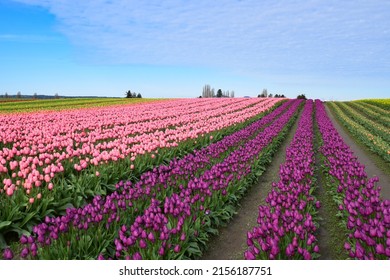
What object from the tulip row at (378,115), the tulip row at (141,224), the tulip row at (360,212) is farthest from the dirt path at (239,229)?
the tulip row at (378,115)

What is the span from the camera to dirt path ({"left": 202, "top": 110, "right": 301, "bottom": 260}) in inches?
237

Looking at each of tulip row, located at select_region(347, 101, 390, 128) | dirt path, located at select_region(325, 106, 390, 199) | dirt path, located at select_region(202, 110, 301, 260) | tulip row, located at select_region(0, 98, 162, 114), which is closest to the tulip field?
dirt path, located at select_region(202, 110, 301, 260)

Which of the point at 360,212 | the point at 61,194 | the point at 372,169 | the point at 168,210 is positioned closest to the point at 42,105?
the point at 61,194

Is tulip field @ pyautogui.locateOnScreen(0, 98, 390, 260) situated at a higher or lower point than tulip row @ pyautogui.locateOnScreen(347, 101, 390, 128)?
lower

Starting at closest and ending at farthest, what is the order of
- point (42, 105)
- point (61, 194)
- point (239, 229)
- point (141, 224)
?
point (141, 224)
point (239, 229)
point (61, 194)
point (42, 105)

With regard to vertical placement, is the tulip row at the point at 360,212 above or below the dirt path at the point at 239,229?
above

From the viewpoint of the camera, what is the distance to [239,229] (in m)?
7.05

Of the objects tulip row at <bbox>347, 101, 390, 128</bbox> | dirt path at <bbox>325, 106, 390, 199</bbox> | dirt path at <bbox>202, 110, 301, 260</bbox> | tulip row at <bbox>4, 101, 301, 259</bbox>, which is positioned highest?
tulip row at <bbox>347, 101, 390, 128</bbox>

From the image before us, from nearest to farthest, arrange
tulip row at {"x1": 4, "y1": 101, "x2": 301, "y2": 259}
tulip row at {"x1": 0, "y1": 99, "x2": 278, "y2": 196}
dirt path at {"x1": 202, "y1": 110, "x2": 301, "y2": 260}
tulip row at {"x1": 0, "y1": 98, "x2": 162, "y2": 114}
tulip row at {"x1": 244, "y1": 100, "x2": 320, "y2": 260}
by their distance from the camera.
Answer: tulip row at {"x1": 244, "y1": 100, "x2": 320, "y2": 260}
tulip row at {"x1": 4, "y1": 101, "x2": 301, "y2": 259}
dirt path at {"x1": 202, "y1": 110, "x2": 301, "y2": 260}
tulip row at {"x1": 0, "y1": 99, "x2": 278, "y2": 196}
tulip row at {"x1": 0, "y1": 98, "x2": 162, "y2": 114}

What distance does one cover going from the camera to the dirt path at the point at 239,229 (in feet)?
19.7

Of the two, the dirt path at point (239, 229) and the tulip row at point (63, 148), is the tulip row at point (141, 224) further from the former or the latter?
the tulip row at point (63, 148)

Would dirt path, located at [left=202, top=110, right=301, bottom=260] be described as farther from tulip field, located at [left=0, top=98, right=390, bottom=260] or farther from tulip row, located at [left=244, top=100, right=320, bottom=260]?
tulip row, located at [left=244, top=100, right=320, bottom=260]

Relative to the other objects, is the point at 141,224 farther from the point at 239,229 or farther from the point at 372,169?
the point at 372,169

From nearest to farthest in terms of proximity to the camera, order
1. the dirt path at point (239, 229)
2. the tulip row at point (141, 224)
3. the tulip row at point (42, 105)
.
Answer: the tulip row at point (141, 224)
the dirt path at point (239, 229)
the tulip row at point (42, 105)
